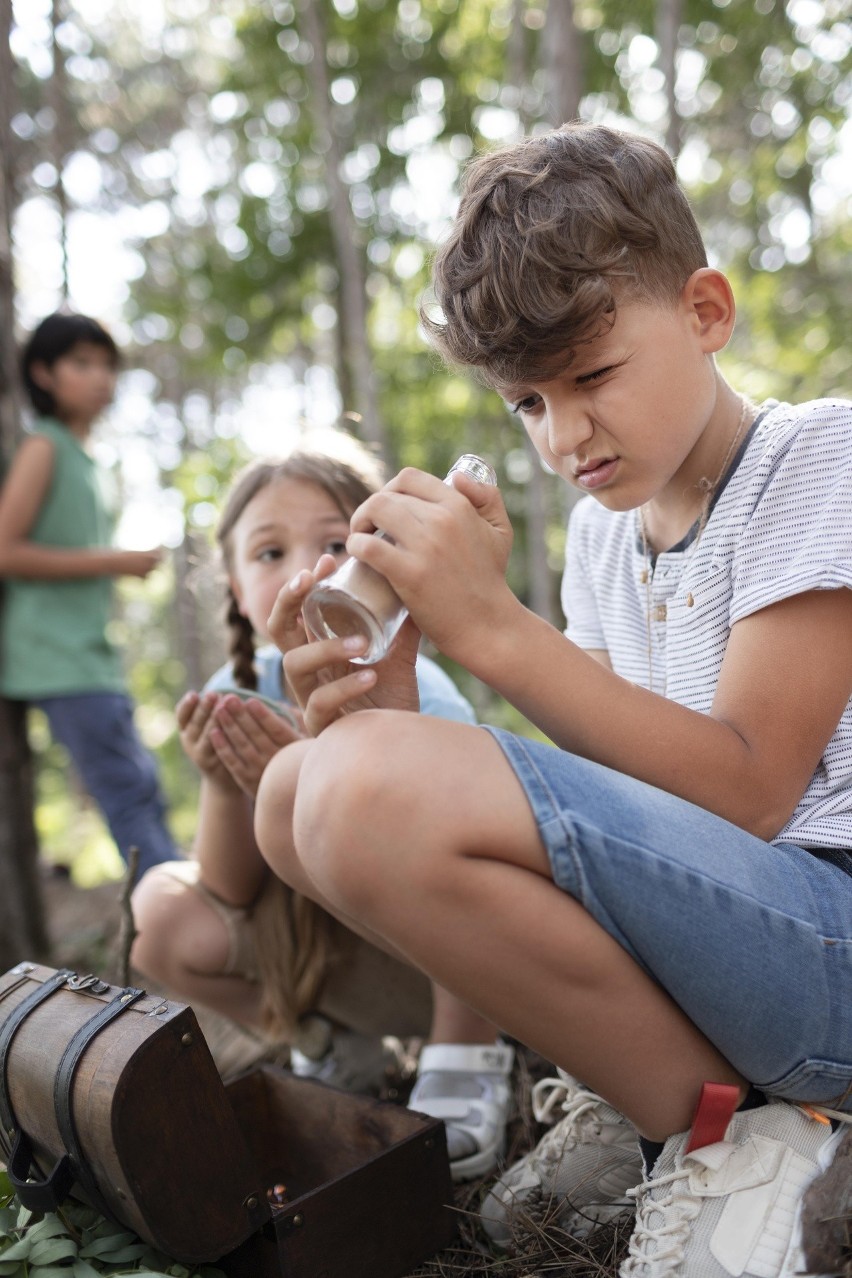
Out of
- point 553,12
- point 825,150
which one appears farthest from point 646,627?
point 825,150

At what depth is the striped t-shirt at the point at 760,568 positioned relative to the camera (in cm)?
127

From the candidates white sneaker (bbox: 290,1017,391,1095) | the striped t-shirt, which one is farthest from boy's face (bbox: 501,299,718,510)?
white sneaker (bbox: 290,1017,391,1095)

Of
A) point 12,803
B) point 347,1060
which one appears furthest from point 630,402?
point 12,803

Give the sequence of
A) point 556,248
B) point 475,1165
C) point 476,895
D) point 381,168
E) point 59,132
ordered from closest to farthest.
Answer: point 476,895 < point 556,248 < point 475,1165 < point 59,132 < point 381,168

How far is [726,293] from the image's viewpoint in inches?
55.6

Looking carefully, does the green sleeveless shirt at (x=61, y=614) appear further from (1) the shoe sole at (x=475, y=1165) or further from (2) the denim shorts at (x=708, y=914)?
(2) the denim shorts at (x=708, y=914)

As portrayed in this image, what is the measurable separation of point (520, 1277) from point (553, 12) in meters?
4.02

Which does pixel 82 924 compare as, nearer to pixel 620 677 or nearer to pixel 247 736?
pixel 247 736

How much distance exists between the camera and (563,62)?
Answer: 366 cm

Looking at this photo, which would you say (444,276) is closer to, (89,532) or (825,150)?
(89,532)

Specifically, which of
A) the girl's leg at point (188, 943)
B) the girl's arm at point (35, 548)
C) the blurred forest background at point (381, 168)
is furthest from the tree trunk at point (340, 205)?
the girl's leg at point (188, 943)

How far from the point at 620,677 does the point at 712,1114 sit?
1.65 feet

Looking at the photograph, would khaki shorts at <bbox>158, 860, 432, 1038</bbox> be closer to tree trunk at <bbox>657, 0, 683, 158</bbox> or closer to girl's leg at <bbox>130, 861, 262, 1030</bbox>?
girl's leg at <bbox>130, 861, 262, 1030</bbox>

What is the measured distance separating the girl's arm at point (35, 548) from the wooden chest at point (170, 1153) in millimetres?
1866
